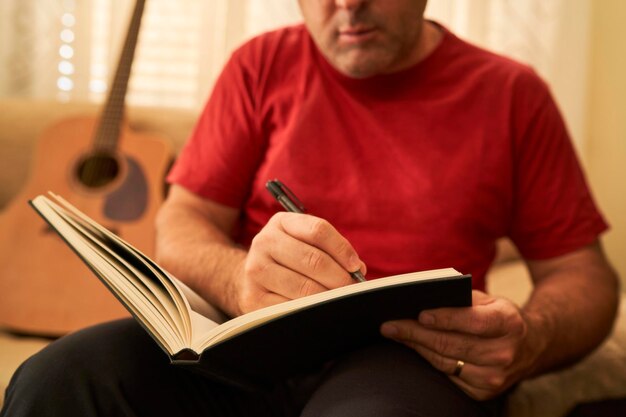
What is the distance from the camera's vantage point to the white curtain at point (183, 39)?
6.20 feet

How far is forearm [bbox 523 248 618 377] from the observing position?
36.1 inches

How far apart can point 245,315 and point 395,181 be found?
0.47 meters

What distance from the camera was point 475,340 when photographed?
79 cm

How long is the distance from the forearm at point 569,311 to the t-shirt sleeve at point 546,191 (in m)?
0.04

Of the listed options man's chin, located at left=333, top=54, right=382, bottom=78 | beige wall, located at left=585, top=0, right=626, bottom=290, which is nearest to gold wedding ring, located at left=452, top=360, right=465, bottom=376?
man's chin, located at left=333, top=54, right=382, bottom=78

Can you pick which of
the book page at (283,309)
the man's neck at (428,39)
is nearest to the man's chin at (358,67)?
the man's neck at (428,39)

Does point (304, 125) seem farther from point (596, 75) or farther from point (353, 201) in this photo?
point (596, 75)

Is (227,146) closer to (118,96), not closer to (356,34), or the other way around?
(356,34)

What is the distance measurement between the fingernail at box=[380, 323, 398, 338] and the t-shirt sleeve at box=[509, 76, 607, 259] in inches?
17.2

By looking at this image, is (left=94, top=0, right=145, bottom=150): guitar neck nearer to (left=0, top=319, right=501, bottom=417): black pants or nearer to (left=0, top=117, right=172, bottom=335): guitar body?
(left=0, top=117, right=172, bottom=335): guitar body

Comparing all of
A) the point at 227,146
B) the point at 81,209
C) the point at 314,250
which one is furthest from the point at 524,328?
the point at 81,209

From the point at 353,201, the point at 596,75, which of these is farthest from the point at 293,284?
the point at 596,75

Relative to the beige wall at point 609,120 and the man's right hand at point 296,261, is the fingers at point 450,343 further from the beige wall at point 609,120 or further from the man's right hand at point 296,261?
the beige wall at point 609,120

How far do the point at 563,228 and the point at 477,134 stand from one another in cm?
20
